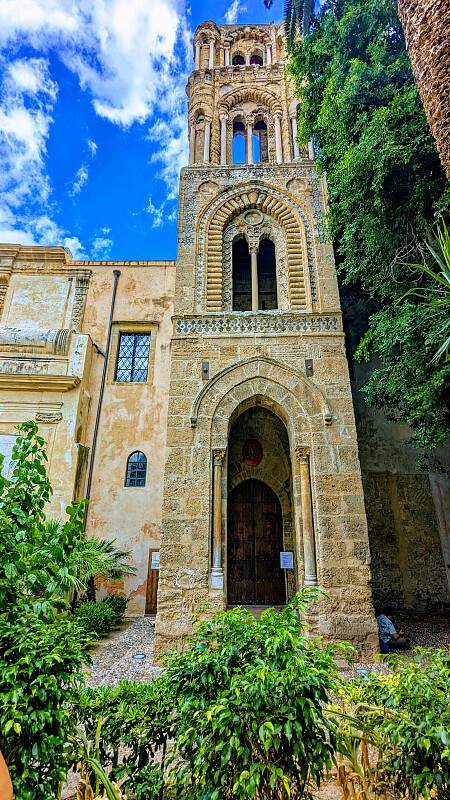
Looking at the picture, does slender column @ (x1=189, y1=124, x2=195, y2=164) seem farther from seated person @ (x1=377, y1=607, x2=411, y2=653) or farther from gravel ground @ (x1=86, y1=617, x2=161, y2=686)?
seated person @ (x1=377, y1=607, x2=411, y2=653)

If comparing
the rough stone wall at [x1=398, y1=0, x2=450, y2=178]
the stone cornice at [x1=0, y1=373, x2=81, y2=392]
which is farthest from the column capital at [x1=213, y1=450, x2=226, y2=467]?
the rough stone wall at [x1=398, y1=0, x2=450, y2=178]

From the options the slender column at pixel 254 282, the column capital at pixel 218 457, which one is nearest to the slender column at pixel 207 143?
the slender column at pixel 254 282

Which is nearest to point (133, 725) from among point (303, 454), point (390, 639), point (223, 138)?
point (303, 454)

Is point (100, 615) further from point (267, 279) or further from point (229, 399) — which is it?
point (267, 279)

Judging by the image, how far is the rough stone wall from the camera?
3.67m

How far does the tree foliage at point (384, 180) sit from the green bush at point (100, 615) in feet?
23.2

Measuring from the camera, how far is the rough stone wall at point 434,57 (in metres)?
3.67

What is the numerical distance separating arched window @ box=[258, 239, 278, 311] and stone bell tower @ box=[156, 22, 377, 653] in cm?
3

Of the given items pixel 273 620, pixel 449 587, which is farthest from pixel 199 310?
pixel 449 587

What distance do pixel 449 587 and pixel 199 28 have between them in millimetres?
19644

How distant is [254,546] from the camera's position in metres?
9.68

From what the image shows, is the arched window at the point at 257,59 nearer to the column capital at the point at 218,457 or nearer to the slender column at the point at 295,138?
the slender column at the point at 295,138

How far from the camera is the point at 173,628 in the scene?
653 cm

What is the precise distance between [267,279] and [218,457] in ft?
19.4
